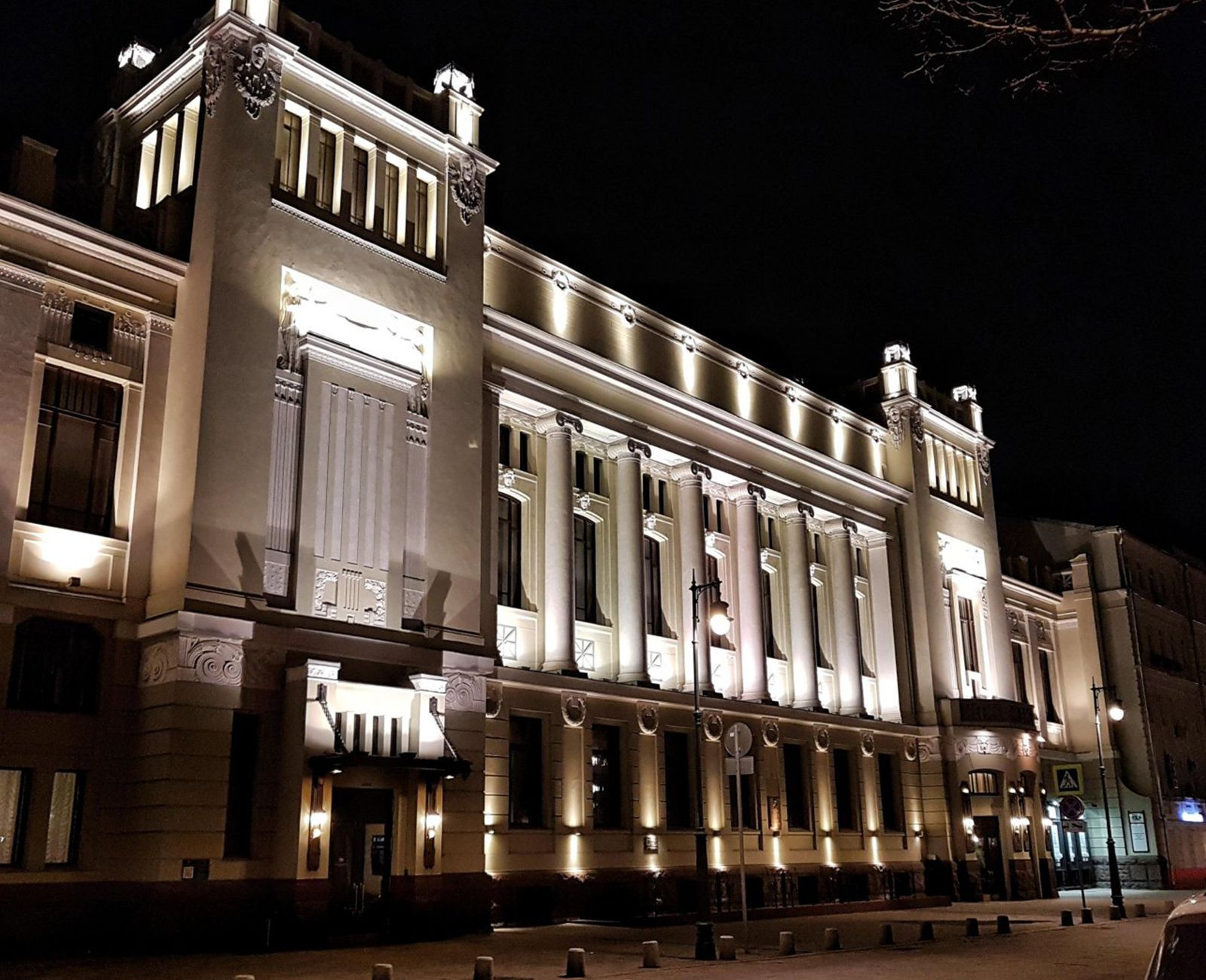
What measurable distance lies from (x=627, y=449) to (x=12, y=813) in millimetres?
20915

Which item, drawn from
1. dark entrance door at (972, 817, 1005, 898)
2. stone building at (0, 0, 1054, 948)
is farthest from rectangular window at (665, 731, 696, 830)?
dark entrance door at (972, 817, 1005, 898)

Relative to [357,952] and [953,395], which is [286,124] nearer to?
[357,952]

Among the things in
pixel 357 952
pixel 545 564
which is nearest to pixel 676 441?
pixel 545 564

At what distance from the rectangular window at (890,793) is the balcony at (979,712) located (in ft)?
10.2

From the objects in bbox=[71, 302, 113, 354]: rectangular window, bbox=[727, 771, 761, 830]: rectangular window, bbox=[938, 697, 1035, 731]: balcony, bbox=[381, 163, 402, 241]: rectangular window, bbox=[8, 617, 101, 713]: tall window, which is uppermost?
bbox=[381, 163, 402, 241]: rectangular window

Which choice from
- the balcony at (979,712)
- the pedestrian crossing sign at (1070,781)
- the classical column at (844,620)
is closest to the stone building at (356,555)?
the classical column at (844,620)

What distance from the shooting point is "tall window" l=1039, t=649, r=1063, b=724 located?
63.5 m

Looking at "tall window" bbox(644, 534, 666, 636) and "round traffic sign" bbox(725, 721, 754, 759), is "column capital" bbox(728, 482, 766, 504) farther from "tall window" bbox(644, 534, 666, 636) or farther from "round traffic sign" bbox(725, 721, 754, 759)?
"round traffic sign" bbox(725, 721, 754, 759)

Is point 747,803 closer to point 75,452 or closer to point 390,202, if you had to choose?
point 390,202

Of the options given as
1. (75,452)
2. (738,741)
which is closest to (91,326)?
(75,452)

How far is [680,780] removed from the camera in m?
38.0

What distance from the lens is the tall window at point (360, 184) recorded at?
30.8 meters

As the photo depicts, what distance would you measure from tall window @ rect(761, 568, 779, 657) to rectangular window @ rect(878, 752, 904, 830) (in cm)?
682

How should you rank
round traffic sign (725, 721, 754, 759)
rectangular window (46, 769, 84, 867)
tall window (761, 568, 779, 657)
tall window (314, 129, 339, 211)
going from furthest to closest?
tall window (761, 568, 779, 657), tall window (314, 129, 339, 211), rectangular window (46, 769, 84, 867), round traffic sign (725, 721, 754, 759)
